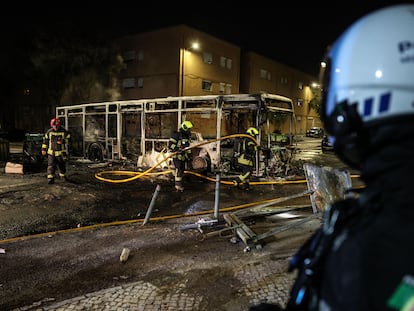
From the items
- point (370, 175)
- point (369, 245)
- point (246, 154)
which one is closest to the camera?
point (369, 245)

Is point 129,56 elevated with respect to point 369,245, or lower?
elevated

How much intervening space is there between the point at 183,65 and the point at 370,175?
26370 mm

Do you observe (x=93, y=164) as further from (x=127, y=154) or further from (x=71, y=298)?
(x=71, y=298)

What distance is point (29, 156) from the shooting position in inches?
536

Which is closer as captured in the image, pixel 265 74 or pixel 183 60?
pixel 183 60

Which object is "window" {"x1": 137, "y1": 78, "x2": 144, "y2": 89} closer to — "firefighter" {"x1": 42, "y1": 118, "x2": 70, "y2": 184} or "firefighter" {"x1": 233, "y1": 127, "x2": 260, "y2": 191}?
"firefighter" {"x1": 42, "y1": 118, "x2": 70, "y2": 184}

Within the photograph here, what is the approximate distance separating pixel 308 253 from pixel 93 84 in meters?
29.3

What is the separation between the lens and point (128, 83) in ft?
96.8

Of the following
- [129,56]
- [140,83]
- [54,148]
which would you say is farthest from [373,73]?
[129,56]

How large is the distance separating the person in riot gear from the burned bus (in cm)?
848

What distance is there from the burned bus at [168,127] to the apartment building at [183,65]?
9.53 meters

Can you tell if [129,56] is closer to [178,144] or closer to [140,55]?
[140,55]

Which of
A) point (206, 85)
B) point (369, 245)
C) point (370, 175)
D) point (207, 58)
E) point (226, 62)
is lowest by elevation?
point (369, 245)

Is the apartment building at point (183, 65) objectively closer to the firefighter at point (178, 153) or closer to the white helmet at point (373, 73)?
the firefighter at point (178, 153)
